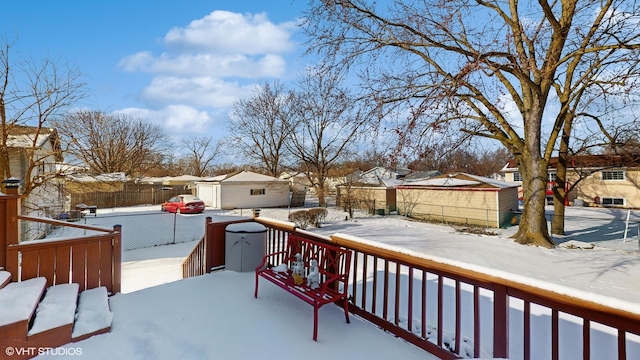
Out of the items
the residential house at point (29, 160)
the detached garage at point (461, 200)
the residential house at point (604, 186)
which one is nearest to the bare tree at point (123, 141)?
the residential house at point (29, 160)

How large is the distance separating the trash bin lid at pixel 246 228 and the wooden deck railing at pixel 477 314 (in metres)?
0.22

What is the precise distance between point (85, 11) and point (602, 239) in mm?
18872

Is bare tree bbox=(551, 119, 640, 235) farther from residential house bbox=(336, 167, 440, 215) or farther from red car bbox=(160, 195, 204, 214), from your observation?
red car bbox=(160, 195, 204, 214)

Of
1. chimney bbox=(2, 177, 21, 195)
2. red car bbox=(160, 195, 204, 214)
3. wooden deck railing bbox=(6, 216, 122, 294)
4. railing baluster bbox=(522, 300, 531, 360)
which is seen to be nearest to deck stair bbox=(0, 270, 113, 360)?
wooden deck railing bbox=(6, 216, 122, 294)

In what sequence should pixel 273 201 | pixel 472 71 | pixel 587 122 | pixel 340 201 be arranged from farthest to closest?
1. pixel 273 201
2. pixel 340 201
3. pixel 587 122
4. pixel 472 71

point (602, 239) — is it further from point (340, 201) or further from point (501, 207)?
point (340, 201)

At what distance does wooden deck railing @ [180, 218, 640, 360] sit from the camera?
171cm

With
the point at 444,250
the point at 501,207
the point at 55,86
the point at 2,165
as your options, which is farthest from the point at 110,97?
the point at 501,207

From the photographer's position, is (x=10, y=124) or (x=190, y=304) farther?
(x=10, y=124)

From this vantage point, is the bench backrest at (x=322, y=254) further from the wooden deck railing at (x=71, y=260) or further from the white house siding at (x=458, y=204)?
the white house siding at (x=458, y=204)

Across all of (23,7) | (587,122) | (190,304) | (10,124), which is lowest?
(190,304)

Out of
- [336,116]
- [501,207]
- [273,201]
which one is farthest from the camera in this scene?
[273,201]

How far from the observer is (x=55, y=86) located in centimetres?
912

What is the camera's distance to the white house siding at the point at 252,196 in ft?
70.7
